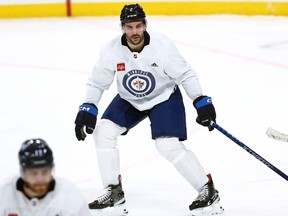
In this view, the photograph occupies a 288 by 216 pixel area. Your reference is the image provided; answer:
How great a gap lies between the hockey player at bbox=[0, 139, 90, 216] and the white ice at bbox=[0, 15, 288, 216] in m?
1.28

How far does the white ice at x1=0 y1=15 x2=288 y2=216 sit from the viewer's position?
3.78 meters

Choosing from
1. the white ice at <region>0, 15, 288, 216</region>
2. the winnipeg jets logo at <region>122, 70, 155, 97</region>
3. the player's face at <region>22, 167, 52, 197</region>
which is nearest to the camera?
the player's face at <region>22, 167, 52, 197</region>

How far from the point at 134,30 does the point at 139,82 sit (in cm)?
24

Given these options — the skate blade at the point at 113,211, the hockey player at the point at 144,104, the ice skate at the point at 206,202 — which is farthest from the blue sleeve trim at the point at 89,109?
the ice skate at the point at 206,202

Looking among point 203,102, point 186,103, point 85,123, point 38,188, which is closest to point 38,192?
point 38,188

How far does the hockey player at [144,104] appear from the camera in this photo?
3377 mm

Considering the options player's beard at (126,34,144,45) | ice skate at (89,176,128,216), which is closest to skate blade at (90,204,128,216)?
ice skate at (89,176,128,216)

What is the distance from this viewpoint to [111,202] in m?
3.47

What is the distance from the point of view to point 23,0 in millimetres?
9484

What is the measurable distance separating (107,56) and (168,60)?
10.9 inches

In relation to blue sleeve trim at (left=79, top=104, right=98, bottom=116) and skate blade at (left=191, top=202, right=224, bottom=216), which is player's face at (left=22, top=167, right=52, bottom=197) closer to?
blue sleeve trim at (left=79, top=104, right=98, bottom=116)

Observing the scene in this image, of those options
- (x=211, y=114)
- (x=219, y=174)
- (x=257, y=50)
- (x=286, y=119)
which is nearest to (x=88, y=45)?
(x=257, y=50)

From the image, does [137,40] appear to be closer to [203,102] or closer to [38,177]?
[203,102]

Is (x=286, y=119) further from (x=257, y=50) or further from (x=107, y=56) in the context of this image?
(x=257, y=50)
